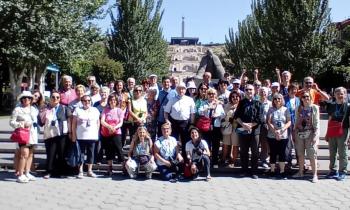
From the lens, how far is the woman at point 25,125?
8.88m

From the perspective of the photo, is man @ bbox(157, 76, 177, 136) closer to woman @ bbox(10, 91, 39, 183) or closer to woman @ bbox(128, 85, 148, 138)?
woman @ bbox(128, 85, 148, 138)

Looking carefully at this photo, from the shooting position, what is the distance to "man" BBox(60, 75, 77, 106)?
9.73m

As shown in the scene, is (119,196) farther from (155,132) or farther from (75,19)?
(75,19)

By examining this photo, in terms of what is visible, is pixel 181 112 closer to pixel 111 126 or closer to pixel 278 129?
pixel 111 126

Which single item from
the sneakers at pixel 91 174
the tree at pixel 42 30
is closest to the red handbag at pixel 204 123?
the sneakers at pixel 91 174

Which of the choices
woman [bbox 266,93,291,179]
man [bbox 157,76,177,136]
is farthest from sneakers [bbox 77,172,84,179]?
woman [bbox 266,93,291,179]

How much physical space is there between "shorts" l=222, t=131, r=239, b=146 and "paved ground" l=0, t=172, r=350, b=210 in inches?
34.0

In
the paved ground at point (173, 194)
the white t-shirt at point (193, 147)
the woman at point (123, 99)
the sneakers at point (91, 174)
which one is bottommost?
the paved ground at point (173, 194)

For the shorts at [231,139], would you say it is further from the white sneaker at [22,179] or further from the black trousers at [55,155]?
the white sneaker at [22,179]

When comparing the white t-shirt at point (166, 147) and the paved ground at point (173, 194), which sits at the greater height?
the white t-shirt at point (166, 147)

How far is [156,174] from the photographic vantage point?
972 cm

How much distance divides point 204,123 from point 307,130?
2198mm

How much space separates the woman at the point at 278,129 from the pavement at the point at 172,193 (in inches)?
19.4

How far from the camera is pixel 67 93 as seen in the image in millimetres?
9820
